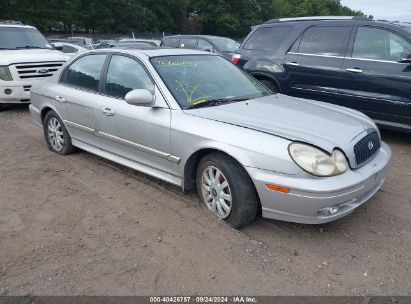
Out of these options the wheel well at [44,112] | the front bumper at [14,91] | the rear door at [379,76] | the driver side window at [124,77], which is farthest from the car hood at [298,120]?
the front bumper at [14,91]

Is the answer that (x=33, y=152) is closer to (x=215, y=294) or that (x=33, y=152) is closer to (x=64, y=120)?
(x=64, y=120)

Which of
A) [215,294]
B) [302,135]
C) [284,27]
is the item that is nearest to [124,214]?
[215,294]

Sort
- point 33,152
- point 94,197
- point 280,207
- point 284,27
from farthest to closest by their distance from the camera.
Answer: point 284,27
point 33,152
point 94,197
point 280,207

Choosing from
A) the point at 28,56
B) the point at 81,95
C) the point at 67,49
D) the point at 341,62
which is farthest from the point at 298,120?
the point at 67,49

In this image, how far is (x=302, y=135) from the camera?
11.0ft

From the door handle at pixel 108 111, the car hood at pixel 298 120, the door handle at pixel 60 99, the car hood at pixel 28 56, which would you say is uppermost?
the car hood at pixel 298 120

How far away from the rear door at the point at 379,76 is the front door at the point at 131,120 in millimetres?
3437

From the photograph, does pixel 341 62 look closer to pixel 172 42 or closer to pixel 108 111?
pixel 108 111

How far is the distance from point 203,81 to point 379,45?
3181 mm

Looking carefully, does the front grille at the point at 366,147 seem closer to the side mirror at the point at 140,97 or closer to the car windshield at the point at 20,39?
the side mirror at the point at 140,97

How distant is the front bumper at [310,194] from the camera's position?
3.15m

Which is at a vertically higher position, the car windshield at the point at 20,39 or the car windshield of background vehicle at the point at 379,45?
the car windshield of background vehicle at the point at 379,45

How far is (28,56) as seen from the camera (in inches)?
347

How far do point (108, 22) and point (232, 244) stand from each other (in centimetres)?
4359
